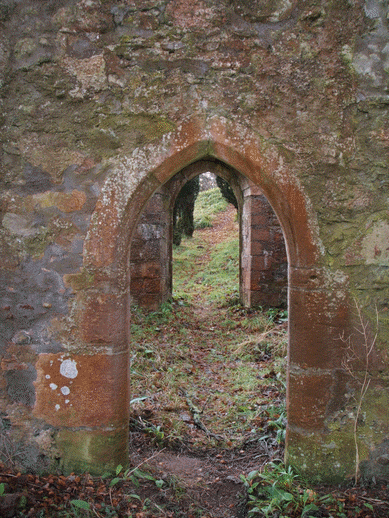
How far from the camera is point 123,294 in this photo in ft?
8.41

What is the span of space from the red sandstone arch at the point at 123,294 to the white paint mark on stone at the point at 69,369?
0.05m

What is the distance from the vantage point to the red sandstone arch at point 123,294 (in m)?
2.46

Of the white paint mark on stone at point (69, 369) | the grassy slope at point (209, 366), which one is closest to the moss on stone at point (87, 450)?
the white paint mark on stone at point (69, 369)

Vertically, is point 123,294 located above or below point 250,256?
below

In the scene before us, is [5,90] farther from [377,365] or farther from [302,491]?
[302,491]

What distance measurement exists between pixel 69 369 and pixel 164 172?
1.39 metres

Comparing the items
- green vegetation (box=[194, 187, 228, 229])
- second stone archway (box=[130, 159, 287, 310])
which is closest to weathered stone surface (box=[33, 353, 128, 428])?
second stone archway (box=[130, 159, 287, 310])

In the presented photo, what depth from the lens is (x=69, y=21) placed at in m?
2.42

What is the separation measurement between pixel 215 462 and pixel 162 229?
5296 millimetres

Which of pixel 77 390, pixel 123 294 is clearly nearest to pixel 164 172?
Answer: pixel 123 294

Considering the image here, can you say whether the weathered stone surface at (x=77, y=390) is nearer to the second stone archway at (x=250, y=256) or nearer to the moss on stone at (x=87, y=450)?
the moss on stone at (x=87, y=450)

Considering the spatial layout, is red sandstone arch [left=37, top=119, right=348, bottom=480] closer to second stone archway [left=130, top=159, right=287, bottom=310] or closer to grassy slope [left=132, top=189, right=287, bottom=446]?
grassy slope [left=132, top=189, right=287, bottom=446]

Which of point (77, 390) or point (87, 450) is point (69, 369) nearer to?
point (77, 390)

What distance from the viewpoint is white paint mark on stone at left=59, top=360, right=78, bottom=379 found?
2.51 metres
